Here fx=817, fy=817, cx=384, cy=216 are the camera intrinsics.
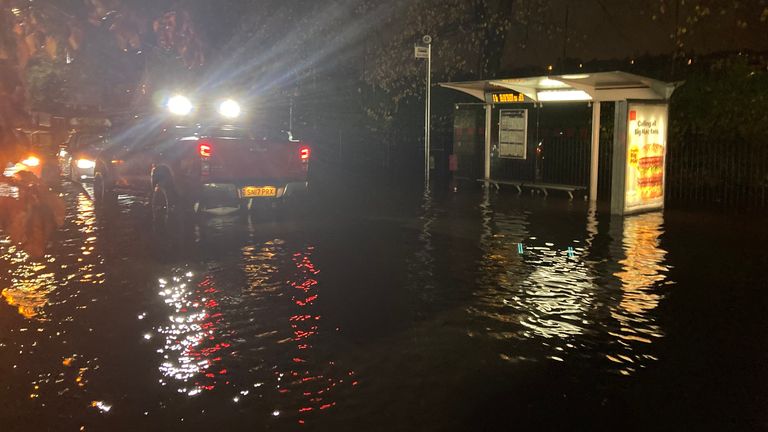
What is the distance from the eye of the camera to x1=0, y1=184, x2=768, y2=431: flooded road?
17.2 ft

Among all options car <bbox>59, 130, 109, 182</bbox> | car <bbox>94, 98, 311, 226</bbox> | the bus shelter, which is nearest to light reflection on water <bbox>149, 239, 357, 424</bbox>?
car <bbox>94, 98, 311, 226</bbox>

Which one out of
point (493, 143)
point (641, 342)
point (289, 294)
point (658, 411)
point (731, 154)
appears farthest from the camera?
point (493, 143)

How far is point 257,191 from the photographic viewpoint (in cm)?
1502

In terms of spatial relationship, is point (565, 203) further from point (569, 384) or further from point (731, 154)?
point (569, 384)

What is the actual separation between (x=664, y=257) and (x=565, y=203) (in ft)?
23.8

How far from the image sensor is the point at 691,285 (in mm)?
9031

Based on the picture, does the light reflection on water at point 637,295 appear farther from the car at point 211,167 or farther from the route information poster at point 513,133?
the route information poster at point 513,133

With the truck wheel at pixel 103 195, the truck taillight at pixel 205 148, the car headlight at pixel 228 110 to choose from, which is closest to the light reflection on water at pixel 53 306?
the truck taillight at pixel 205 148

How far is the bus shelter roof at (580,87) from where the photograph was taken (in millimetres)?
15852

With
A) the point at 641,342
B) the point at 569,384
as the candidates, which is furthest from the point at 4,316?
the point at 641,342

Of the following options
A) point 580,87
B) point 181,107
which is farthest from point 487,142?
point 181,107

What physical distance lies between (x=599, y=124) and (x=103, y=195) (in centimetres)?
1129

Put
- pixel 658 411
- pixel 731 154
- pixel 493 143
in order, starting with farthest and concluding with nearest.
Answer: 1. pixel 493 143
2. pixel 731 154
3. pixel 658 411

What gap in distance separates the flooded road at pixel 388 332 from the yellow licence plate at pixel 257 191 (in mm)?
2076
